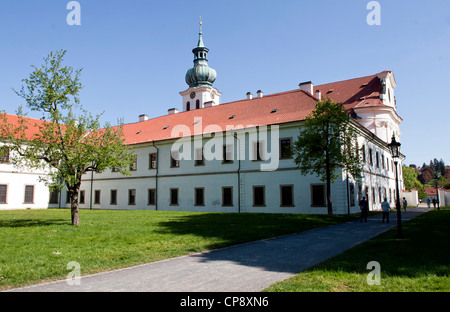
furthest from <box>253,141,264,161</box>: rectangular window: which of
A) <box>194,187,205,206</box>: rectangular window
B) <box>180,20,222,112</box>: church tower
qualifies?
<box>180,20,222,112</box>: church tower

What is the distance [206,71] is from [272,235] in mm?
56558

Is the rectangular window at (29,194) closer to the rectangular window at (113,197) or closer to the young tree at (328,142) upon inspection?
the rectangular window at (113,197)

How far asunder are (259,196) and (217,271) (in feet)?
74.0

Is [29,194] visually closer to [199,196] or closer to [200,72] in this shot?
[199,196]

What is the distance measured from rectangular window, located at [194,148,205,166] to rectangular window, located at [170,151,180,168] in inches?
89.3

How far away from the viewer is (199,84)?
6656cm

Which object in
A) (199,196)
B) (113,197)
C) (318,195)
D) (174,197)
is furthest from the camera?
(113,197)

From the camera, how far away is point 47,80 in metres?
16.1

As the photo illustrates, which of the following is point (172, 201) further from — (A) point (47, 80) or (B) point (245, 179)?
(A) point (47, 80)

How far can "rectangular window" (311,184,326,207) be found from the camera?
27062 mm

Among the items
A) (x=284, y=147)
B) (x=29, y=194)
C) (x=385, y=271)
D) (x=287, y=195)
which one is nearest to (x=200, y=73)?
(x=29, y=194)

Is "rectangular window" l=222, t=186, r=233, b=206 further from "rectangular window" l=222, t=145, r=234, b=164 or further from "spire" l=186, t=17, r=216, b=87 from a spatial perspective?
"spire" l=186, t=17, r=216, b=87

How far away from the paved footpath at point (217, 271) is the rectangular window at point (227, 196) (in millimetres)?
19839

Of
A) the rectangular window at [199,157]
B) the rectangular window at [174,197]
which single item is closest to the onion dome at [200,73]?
the rectangular window at [199,157]
